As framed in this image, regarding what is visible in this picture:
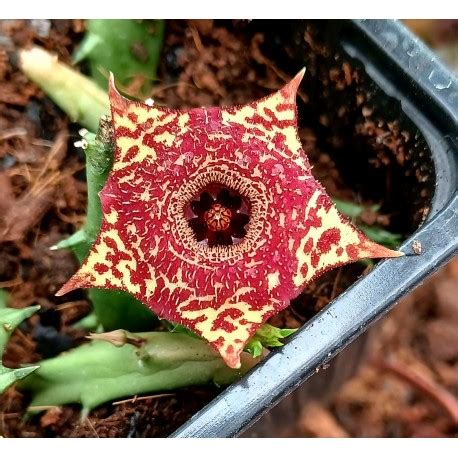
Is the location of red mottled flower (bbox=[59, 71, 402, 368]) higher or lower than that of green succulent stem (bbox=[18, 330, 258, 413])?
higher

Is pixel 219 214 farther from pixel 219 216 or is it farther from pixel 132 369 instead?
pixel 132 369

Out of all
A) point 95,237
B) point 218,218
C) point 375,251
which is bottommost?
point 95,237

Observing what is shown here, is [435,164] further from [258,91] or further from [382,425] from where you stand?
[382,425]

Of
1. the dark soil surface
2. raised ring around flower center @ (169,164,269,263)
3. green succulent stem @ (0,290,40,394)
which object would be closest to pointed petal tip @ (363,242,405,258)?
raised ring around flower center @ (169,164,269,263)

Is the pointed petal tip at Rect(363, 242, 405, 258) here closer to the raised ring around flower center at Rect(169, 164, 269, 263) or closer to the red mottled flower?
the red mottled flower

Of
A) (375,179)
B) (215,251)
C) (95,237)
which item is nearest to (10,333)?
(95,237)

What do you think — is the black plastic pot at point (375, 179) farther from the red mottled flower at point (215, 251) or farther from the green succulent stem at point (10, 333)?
the green succulent stem at point (10, 333)
